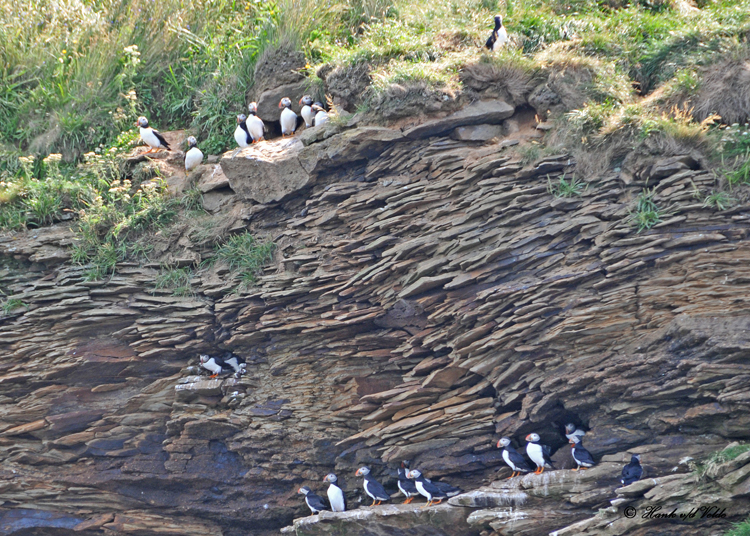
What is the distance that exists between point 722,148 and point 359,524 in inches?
245

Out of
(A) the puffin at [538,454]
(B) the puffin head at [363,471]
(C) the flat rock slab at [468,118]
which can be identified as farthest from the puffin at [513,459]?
(C) the flat rock slab at [468,118]

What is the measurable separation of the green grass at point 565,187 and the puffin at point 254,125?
16.0 ft

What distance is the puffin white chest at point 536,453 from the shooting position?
780 cm

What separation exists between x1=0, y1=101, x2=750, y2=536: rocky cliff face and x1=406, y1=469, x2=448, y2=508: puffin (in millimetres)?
311

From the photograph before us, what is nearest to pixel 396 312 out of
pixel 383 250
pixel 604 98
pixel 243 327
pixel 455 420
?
pixel 383 250

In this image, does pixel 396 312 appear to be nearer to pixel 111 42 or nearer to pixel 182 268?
pixel 182 268

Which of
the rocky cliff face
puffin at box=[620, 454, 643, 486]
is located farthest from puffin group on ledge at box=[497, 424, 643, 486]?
puffin at box=[620, 454, 643, 486]

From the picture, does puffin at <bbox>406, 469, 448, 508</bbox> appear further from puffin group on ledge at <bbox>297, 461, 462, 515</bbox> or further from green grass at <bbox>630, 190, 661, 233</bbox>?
green grass at <bbox>630, 190, 661, 233</bbox>

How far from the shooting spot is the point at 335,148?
1035 centimetres

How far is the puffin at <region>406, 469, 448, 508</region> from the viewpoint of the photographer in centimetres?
807

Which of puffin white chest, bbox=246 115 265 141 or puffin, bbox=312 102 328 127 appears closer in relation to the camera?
puffin, bbox=312 102 328 127

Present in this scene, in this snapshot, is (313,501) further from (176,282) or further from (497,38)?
(497,38)

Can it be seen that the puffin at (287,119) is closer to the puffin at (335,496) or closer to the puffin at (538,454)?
the puffin at (335,496)

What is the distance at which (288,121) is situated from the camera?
1127cm
